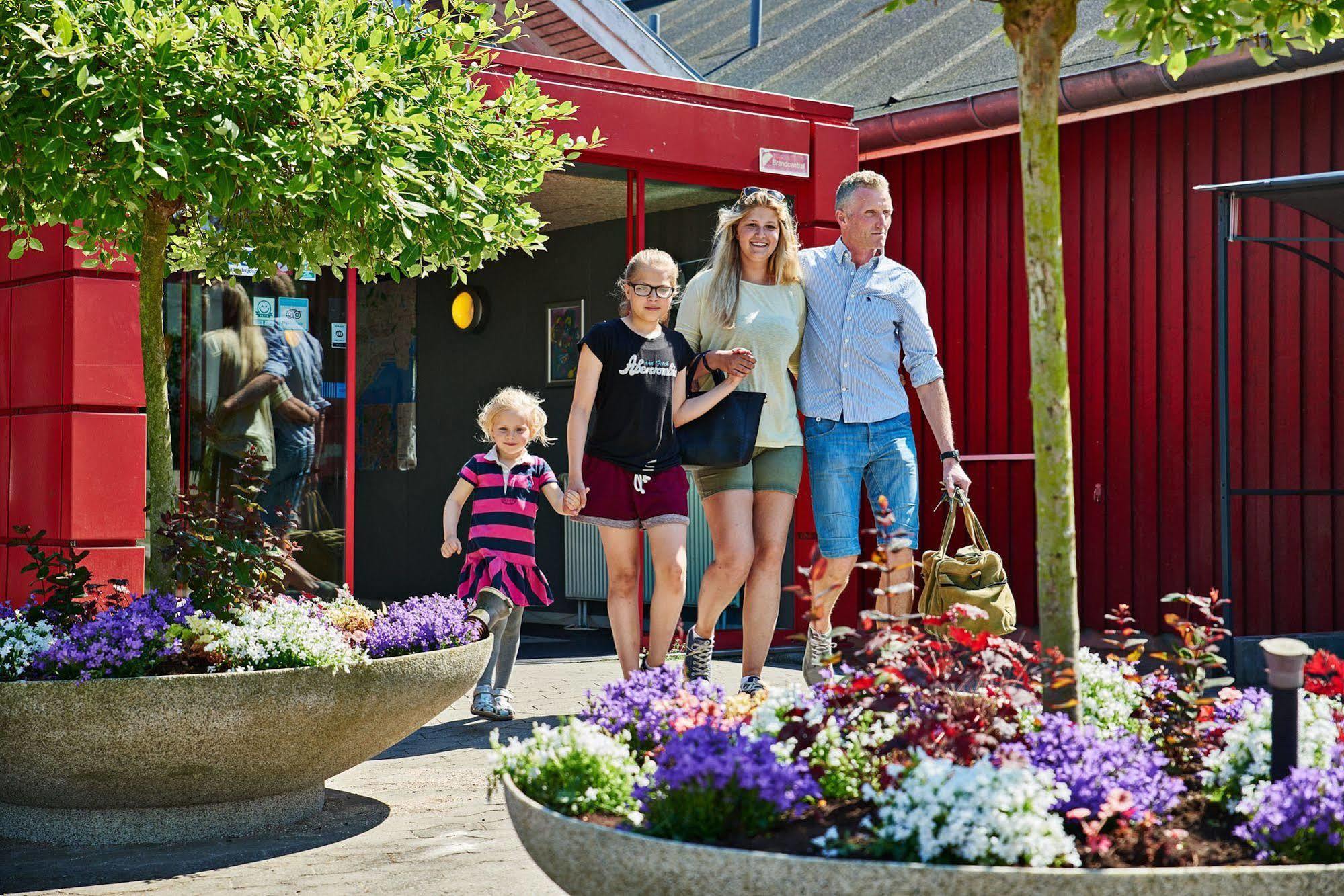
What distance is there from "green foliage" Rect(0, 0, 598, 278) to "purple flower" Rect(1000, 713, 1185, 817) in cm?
228

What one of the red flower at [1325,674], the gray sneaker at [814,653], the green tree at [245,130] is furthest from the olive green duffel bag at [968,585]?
the green tree at [245,130]

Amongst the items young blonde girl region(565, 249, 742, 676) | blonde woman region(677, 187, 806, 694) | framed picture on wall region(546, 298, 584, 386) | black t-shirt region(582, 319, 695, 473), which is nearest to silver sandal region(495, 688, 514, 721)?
young blonde girl region(565, 249, 742, 676)

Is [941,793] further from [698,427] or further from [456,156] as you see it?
[698,427]

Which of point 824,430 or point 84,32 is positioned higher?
point 84,32

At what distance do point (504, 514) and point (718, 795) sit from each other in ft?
11.8

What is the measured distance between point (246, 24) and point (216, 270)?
139 cm

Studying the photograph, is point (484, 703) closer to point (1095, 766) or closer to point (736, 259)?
point (736, 259)

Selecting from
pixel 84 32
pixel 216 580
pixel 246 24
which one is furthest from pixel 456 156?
pixel 216 580

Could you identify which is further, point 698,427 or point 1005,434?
point 1005,434

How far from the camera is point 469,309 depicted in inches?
511

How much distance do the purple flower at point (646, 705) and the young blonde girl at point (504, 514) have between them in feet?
8.09

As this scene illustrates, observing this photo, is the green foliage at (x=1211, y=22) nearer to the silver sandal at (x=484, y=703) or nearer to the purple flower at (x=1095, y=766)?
the purple flower at (x=1095, y=766)

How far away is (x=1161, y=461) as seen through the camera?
977cm

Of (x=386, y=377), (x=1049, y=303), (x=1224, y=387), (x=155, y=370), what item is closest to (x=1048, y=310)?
(x=1049, y=303)
